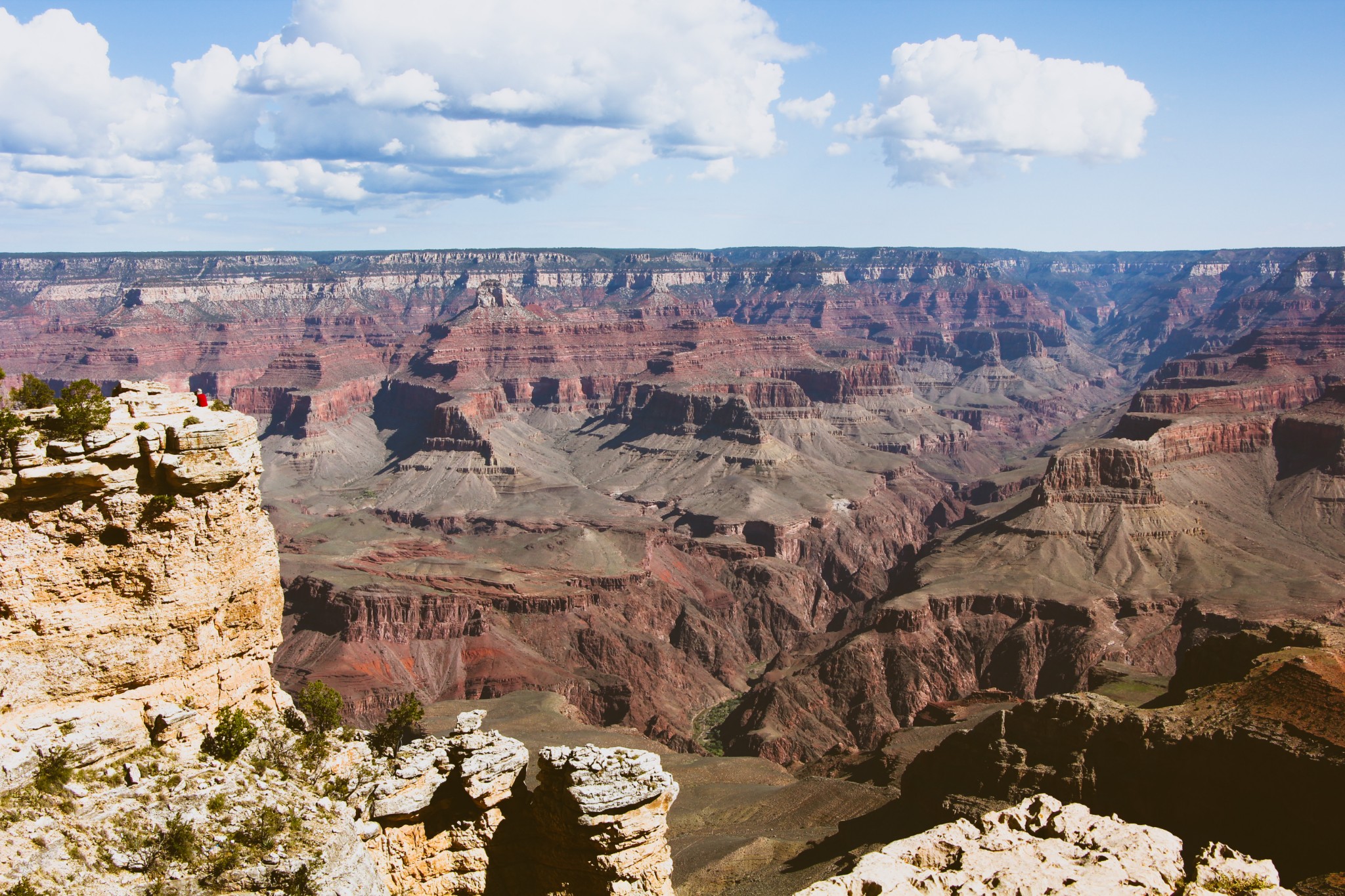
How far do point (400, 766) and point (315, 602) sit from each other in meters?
75.5

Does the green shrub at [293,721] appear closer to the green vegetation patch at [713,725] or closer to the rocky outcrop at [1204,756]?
the rocky outcrop at [1204,756]

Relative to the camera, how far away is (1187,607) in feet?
322

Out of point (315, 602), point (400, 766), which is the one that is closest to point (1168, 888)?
point (400, 766)

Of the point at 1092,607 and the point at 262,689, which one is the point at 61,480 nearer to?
the point at 262,689

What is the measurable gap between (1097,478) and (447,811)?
111735 mm

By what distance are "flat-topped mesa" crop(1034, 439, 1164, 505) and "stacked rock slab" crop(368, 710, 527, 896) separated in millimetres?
105208

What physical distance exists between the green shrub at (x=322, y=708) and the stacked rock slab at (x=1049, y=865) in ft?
47.8

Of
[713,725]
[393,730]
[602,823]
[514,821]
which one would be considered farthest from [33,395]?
[713,725]

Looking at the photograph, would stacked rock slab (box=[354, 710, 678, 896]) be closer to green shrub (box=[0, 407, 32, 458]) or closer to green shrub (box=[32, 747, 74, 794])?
green shrub (box=[32, 747, 74, 794])

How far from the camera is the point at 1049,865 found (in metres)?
28.0

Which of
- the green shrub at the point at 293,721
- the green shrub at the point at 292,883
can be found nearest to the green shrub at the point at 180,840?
the green shrub at the point at 292,883

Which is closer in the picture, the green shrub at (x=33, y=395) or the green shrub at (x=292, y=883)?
the green shrub at (x=292, y=883)

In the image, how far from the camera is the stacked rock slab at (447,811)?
2852cm

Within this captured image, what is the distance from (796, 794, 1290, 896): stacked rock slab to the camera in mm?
26344
